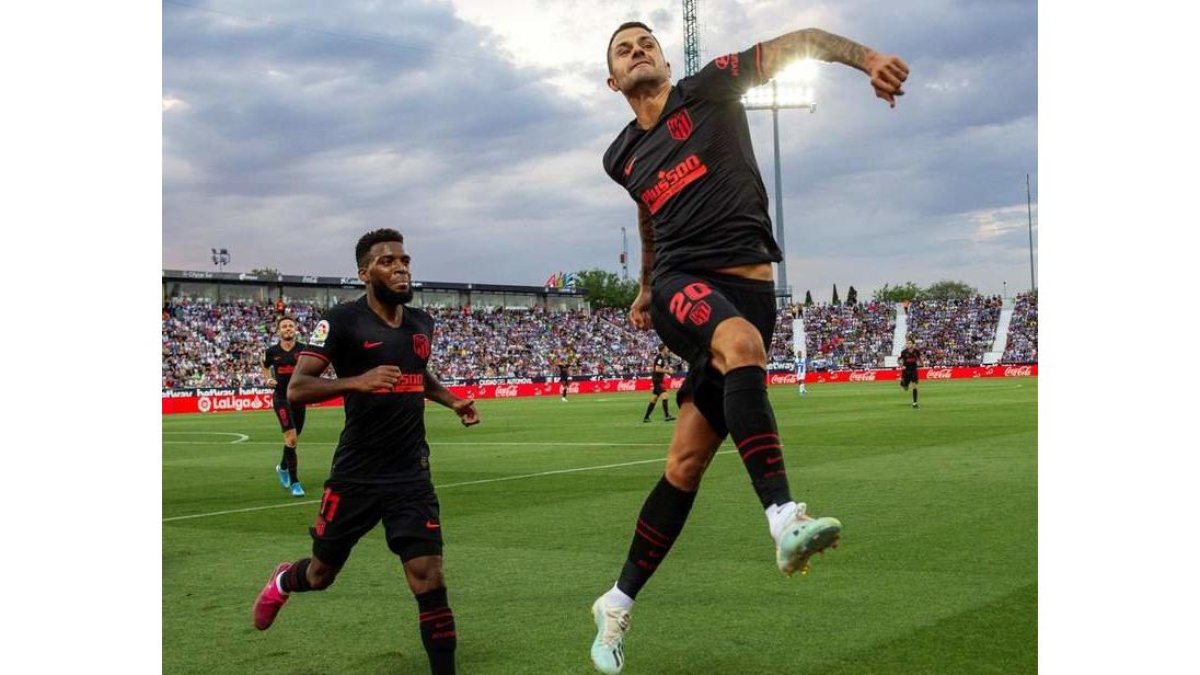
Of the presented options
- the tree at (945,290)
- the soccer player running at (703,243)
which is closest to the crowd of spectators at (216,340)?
the soccer player running at (703,243)

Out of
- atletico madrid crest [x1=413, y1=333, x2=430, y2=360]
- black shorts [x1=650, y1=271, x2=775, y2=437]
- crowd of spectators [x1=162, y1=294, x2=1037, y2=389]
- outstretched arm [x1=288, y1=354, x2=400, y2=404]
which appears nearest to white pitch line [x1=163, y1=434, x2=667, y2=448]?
atletico madrid crest [x1=413, y1=333, x2=430, y2=360]

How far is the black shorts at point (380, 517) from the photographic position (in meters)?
5.99

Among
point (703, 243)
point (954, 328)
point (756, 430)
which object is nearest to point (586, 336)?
point (954, 328)

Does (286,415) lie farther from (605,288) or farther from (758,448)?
(605,288)

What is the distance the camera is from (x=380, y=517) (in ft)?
20.4

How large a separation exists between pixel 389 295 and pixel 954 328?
7166cm

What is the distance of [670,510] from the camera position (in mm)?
5359

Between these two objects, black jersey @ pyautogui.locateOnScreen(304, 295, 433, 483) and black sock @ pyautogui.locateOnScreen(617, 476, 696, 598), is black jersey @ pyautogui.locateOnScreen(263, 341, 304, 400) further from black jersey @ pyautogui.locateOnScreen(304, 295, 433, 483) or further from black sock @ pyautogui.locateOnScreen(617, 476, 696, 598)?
black sock @ pyautogui.locateOnScreen(617, 476, 696, 598)

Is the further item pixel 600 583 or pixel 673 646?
pixel 600 583

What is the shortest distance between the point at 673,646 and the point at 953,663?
1419 millimetres

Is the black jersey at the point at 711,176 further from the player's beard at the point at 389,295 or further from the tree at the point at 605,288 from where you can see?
the tree at the point at 605,288

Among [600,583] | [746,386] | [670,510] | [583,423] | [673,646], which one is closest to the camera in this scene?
[746,386]
